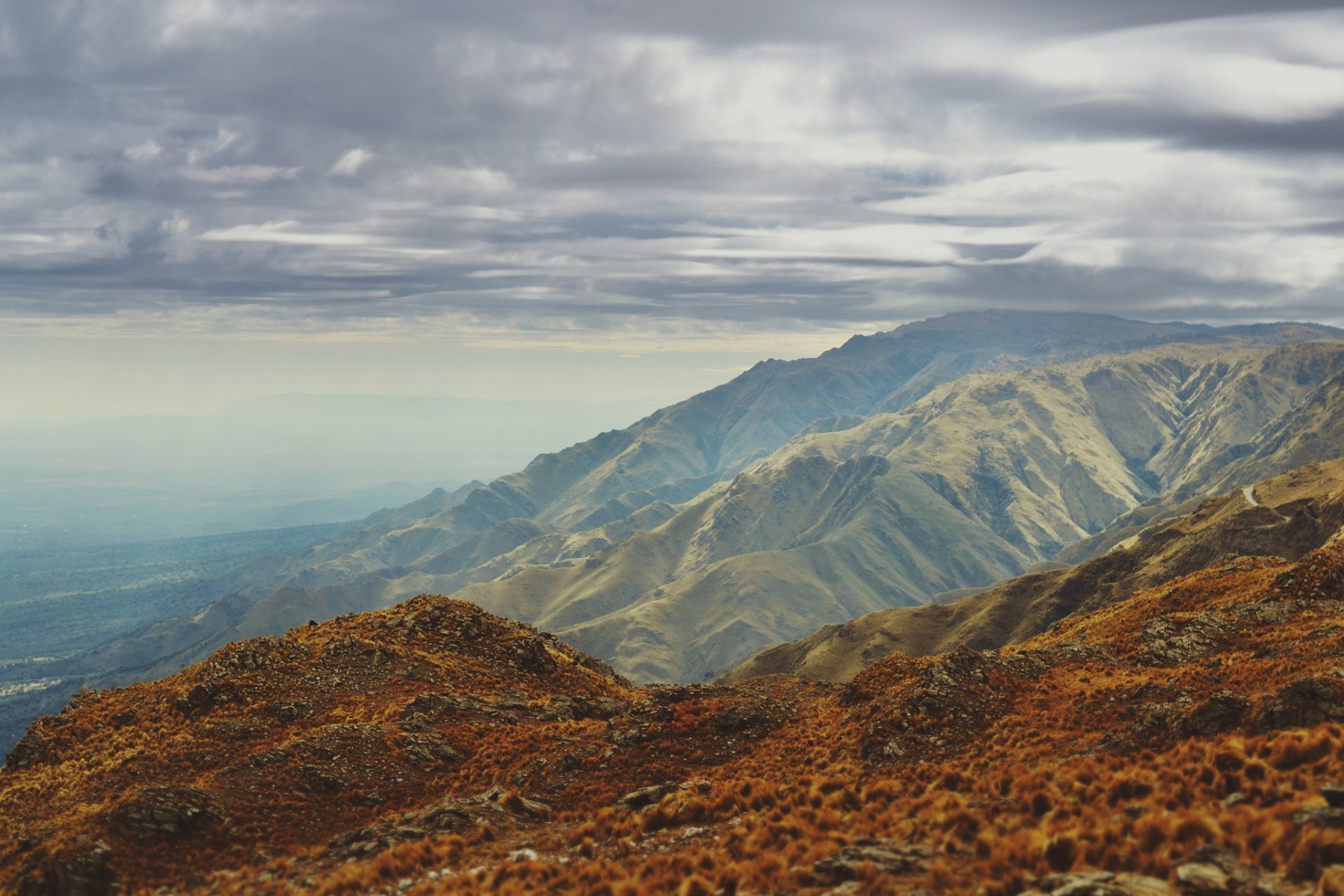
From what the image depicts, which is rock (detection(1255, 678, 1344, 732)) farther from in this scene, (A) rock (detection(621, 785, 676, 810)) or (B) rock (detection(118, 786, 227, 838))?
(B) rock (detection(118, 786, 227, 838))

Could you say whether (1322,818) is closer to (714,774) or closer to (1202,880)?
Answer: (1202,880)

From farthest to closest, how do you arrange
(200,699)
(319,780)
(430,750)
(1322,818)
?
(200,699), (430,750), (319,780), (1322,818)

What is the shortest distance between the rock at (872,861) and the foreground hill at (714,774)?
75 mm

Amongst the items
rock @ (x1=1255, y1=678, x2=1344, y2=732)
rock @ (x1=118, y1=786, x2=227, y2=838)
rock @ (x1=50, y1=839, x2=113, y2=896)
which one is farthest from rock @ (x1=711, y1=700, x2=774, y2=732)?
rock @ (x1=50, y1=839, x2=113, y2=896)

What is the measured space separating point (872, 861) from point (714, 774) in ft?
47.0

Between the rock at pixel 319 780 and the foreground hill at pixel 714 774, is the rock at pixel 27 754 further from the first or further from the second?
the rock at pixel 319 780

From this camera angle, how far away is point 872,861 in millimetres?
19719

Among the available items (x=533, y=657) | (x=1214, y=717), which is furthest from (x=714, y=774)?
(x=533, y=657)

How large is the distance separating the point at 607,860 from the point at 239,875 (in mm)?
11963

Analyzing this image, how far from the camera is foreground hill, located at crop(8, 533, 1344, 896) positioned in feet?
63.1

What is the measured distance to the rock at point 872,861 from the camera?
19.5 metres

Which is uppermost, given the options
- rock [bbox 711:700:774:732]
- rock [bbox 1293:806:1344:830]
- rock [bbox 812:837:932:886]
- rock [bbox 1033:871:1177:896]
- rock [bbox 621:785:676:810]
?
rock [bbox 1293:806:1344:830]

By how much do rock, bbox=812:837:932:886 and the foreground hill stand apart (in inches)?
3.0

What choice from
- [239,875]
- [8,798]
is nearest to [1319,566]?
[239,875]
